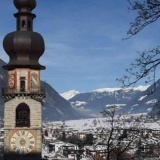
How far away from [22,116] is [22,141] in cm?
152

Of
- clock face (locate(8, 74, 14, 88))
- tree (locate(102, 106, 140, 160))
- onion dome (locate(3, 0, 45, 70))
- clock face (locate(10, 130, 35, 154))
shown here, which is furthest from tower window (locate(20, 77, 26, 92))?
tree (locate(102, 106, 140, 160))

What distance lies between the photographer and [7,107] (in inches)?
1323

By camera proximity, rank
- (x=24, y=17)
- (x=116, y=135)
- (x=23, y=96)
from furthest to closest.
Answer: (x=24, y=17) → (x=23, y=96) → (x=116, y=135)

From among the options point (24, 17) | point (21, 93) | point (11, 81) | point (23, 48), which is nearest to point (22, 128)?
point (21, 93)

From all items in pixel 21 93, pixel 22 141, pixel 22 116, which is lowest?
pixel 22 141

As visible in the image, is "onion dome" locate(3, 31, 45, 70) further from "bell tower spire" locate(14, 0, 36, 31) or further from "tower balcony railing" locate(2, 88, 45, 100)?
"tower balcony railing" locate(2, 88, 45, 100)

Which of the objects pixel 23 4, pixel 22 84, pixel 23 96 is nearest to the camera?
pixel 23 96

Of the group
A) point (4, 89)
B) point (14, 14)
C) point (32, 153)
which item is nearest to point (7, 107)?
point (4, 89)

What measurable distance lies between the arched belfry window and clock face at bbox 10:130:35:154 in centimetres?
44

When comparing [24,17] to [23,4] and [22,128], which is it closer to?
[23,4]

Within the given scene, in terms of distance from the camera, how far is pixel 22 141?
1335 inches

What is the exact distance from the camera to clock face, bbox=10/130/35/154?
3372 cm

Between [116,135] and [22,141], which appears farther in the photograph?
[22,141]

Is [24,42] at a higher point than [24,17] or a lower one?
lower
